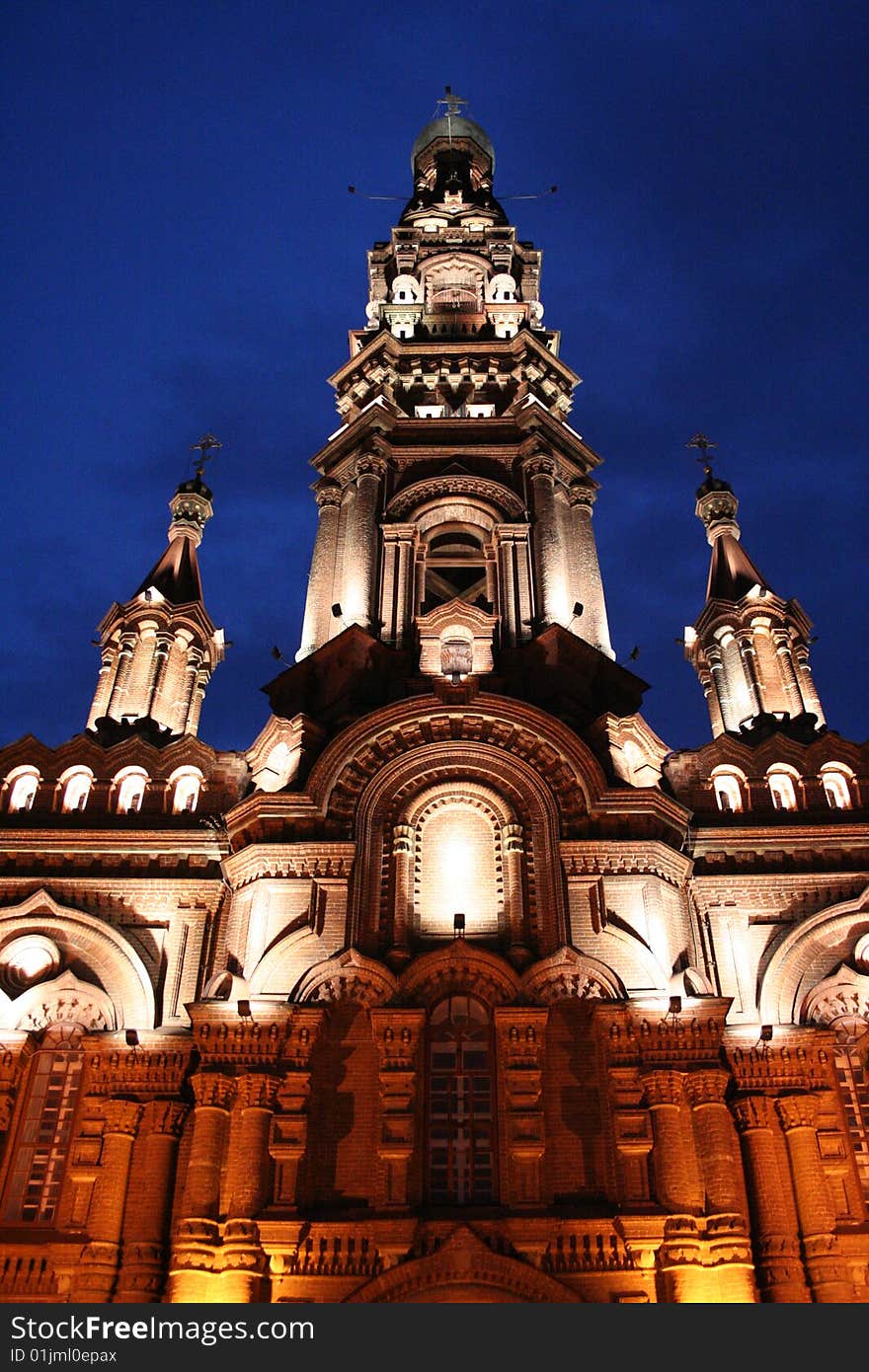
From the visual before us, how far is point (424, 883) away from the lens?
835 inches

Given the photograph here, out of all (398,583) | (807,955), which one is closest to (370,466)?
(398,583)

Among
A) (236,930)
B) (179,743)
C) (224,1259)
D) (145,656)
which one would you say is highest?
(145,656)

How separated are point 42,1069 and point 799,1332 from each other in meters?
12.8

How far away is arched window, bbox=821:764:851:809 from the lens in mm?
23891

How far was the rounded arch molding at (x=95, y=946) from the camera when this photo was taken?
810 inches

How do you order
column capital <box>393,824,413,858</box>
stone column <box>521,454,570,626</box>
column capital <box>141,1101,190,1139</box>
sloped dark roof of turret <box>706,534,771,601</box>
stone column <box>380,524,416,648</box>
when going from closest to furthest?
column capital <box>141,1101,190,1139</box>
column capital <box>393,824,413,858</box>
stone column <box>380,524,416,648</box>
stone column <box>521,454,570,626</box>
sloped dark roof of turret <box>706,534,771,601</box>

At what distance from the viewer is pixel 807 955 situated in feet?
68.9

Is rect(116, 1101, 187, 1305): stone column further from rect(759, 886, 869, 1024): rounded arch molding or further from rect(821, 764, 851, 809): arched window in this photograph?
rect(821, 764, 851, 809): arched window

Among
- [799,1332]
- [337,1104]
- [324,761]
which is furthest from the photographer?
[324,761]

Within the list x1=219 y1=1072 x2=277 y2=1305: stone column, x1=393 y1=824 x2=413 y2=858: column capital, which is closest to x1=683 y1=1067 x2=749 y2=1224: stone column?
x1=393 y1=824 x2=413 y2=858: column capital

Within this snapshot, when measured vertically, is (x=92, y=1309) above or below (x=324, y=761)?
below

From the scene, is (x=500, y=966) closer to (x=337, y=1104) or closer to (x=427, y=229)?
(x=337, y=1104)

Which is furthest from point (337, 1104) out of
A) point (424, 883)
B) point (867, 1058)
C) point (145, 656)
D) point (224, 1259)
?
point (145, 656)

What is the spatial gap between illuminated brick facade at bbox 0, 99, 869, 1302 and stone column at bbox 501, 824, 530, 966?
0.08 m
